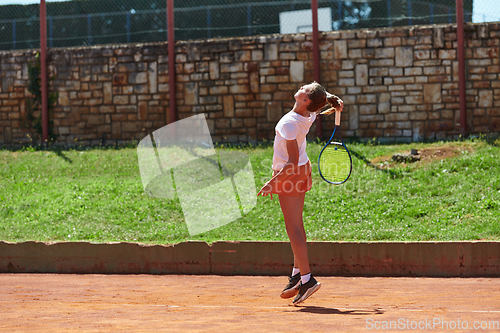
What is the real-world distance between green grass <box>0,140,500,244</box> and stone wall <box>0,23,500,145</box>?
1584 millimetres

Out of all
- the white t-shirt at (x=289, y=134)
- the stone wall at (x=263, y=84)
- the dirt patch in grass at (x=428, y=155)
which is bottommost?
the dirt patch in grass at (x=428, y=155)

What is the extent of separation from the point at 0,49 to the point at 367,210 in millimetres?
12217

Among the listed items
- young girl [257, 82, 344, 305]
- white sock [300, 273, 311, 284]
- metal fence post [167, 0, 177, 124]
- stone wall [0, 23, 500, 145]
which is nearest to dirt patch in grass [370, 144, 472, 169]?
stone wall [0, 23, 500, 145]

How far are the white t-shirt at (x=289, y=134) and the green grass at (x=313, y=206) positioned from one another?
9.44ft

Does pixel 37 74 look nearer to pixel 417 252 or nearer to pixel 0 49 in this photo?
pixel 0 49

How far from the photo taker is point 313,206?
878 cm

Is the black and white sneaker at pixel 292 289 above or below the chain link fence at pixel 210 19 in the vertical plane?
below

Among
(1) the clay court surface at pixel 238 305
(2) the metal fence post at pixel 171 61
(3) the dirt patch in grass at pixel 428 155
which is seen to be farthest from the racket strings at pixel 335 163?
(2) the metal fence post at pixel 171 61

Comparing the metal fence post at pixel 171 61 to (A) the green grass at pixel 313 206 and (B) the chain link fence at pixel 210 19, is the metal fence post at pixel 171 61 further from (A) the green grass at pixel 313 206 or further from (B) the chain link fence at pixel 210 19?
(A) the green grass at pixel 313 206

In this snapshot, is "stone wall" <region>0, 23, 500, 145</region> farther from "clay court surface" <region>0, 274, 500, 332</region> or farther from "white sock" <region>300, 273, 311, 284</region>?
"white sock" <region>300, 273, 311, 284</region>

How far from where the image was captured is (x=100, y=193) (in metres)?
9.84

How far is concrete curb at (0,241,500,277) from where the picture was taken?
666 cm

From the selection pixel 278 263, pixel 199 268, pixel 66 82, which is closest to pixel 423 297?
pixel 278 263

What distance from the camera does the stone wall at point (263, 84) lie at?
12.5 metres
